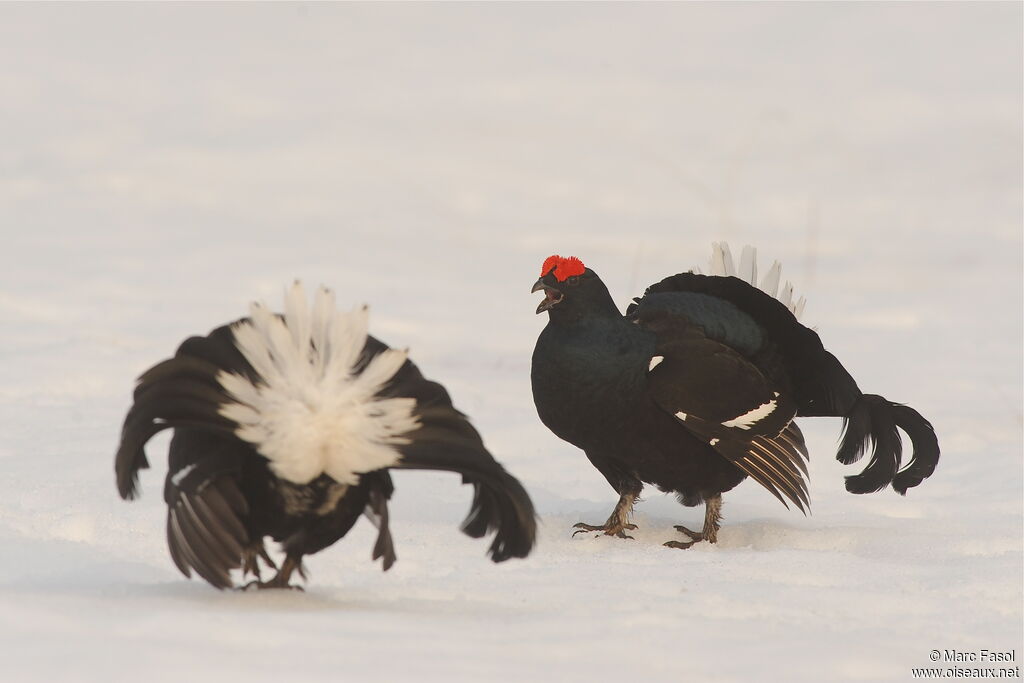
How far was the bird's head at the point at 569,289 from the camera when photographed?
548 cm

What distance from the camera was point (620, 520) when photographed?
582 centimetres

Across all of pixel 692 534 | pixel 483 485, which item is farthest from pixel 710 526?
pixel 483 485

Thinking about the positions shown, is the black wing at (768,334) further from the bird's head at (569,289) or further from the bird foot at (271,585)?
the bird foot at (271,585)

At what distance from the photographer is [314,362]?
3.77 metres

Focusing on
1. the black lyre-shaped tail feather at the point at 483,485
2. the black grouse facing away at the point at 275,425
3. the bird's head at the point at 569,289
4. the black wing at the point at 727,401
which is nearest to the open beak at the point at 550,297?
the bird's head at the point at 569,289

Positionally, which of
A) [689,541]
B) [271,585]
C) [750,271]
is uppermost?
[750,271]

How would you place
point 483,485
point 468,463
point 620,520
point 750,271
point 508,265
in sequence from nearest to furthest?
1. point 468,463
2. point 483,485
3. point 620,520
4. point 750,271
5. point 508,265

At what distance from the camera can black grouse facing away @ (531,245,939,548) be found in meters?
5.45

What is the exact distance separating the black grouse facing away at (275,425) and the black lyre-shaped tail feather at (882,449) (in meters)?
2.46

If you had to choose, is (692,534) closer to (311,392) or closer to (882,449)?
(882,449)

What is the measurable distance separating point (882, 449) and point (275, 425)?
3.06 m

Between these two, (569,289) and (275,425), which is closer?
(275,425)

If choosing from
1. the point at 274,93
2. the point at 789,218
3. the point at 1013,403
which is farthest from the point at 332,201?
the point at 1013,403

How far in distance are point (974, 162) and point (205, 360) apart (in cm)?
1234
